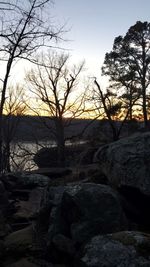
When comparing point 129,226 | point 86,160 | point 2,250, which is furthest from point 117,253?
point 86,160

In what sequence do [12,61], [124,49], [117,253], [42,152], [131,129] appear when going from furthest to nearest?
[124,49], [131,129], [42,152], [12,61], [117,253]

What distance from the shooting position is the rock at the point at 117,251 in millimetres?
4574

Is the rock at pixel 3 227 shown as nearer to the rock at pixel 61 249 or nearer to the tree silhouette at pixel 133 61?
the rock at pixel 61 249

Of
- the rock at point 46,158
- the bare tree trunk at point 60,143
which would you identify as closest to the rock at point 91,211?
the bare tree trunk at point 60,143

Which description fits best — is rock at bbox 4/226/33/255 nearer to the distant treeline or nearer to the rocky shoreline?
the rocky shoreline

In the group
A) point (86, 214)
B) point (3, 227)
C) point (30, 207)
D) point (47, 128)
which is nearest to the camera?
point (86, 214)

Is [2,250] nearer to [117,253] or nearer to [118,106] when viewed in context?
[117,253]

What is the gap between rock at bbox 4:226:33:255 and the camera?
632 cm

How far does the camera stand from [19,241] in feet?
21.7

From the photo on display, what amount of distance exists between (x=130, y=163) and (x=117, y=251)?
2.35 metres

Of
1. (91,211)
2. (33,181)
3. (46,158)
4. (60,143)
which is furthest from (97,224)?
(46,158)

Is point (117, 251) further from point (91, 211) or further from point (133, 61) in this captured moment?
point (133, 61)

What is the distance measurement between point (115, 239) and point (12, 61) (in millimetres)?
8309

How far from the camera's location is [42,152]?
1184 inches
